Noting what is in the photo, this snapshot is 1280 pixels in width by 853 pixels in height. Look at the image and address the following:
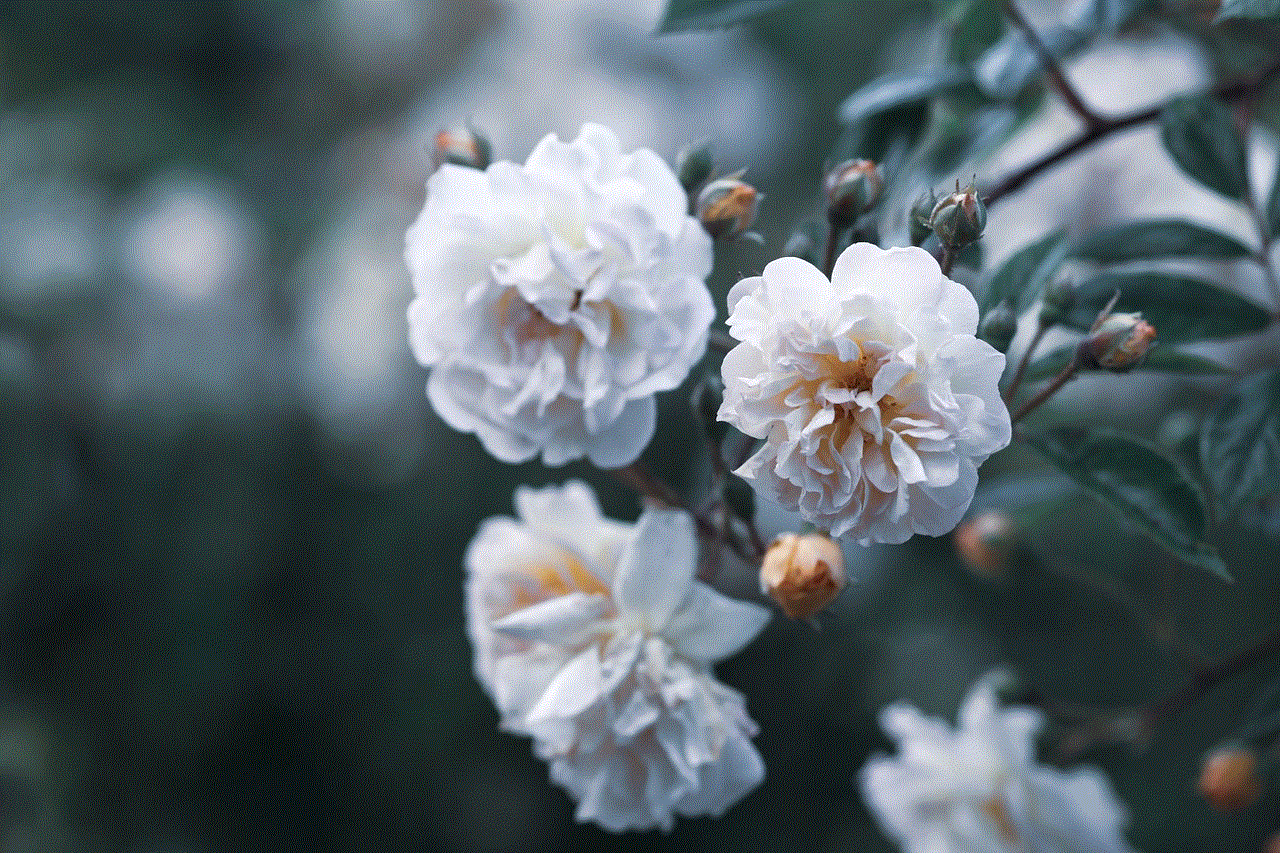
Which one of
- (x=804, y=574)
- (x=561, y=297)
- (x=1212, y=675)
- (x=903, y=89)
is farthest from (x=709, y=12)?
(x=1212, y=675)

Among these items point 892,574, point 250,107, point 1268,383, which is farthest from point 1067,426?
point 250,107

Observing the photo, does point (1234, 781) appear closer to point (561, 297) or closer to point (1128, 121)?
point (1128, 121)

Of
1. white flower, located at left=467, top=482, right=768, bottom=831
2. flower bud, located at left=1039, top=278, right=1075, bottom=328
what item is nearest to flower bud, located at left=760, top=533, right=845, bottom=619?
white flower, located at left=467, top=482, right=768, bottom=831

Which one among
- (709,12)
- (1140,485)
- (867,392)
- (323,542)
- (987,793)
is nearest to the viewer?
(867,392)

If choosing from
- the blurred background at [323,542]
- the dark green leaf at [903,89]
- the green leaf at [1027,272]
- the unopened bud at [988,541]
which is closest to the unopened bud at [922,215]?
the green leaf at [1027,272]

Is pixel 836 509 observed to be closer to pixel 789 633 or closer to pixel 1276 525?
pixel 1276 525
